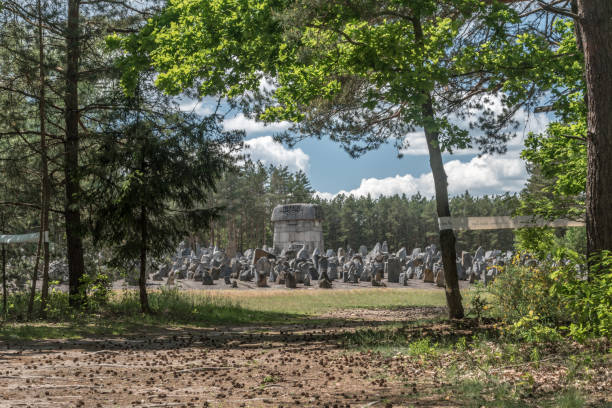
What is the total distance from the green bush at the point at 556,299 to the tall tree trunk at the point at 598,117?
48 cm

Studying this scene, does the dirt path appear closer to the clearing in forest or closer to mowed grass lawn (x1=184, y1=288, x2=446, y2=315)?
the clearing in forest

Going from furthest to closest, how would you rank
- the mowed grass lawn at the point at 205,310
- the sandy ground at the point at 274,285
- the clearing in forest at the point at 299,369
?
the sandy ground at the point at 274,285
the mowed grass lawn at the point at 205,310
the clearing in forest at the point at 299,369

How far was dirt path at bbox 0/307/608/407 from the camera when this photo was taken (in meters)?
4.52

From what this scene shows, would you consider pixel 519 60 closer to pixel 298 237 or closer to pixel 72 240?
pixel 72 240

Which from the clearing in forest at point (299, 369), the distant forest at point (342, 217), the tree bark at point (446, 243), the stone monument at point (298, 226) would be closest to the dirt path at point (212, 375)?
the clearing in forest at point (299, 369)

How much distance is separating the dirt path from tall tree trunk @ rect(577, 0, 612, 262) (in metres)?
2.82

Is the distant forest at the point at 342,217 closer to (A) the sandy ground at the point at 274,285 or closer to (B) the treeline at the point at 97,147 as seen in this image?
(A) the sandy ground at the point at 274,285

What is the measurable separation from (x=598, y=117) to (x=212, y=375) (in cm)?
561

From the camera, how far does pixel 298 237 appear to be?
105 feet

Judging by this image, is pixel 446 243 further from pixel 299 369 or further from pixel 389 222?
pixel 389 222

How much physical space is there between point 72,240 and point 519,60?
35.1 feet

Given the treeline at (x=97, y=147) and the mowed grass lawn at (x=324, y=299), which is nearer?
the treeline at (x=97, y=147)

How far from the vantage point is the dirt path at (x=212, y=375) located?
14.8ft

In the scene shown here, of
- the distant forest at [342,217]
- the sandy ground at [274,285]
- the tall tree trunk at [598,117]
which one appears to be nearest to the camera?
the tall tree trunk at [598,117]
